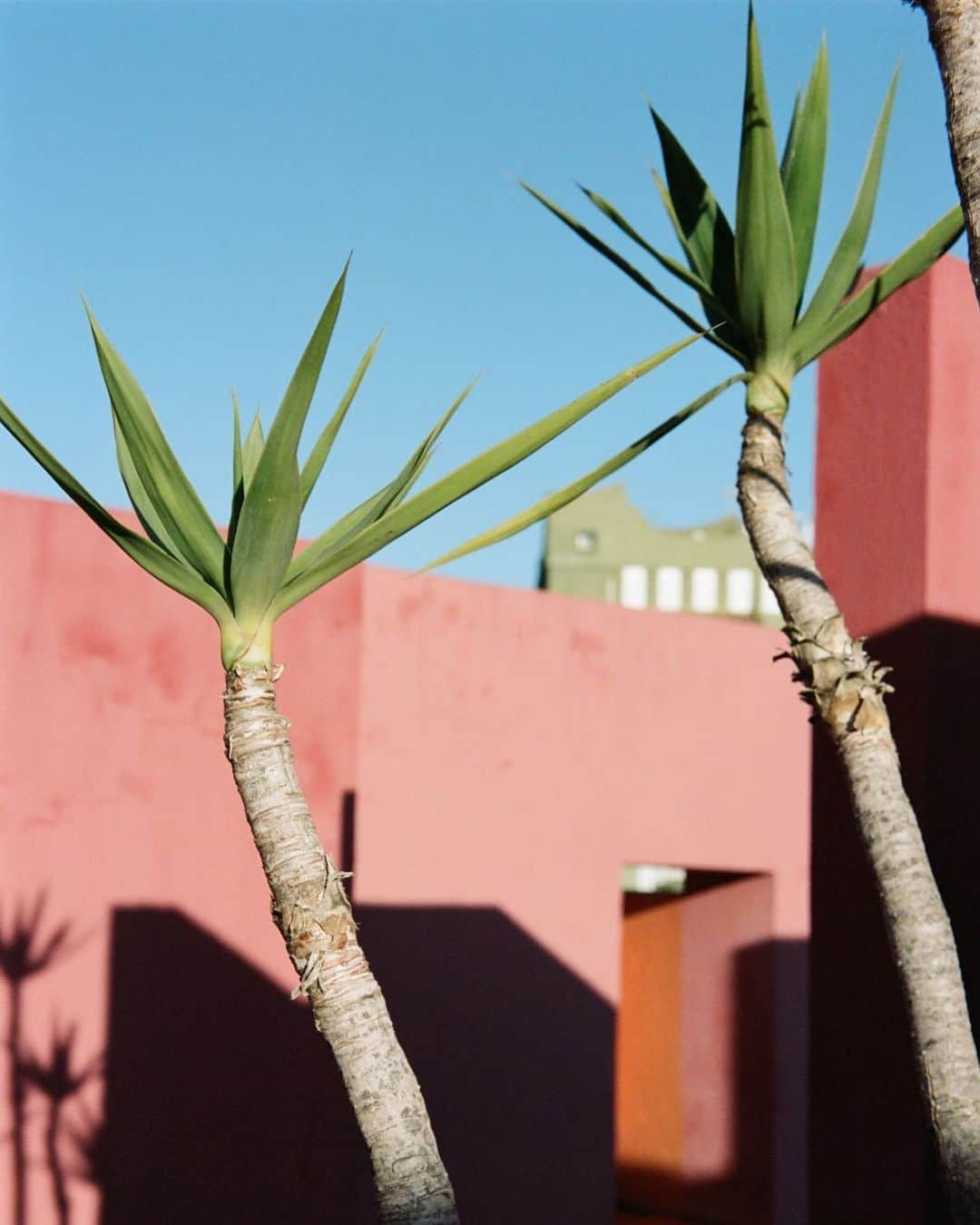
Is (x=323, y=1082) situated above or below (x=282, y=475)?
below

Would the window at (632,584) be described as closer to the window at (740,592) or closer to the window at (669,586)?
the window at (669,586)

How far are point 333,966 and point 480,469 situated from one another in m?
1.06

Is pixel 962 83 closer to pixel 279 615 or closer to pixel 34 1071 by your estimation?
pixel 279 615

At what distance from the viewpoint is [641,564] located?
84.4ft

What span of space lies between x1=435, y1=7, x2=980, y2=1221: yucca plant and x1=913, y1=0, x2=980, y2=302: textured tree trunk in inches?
34.8

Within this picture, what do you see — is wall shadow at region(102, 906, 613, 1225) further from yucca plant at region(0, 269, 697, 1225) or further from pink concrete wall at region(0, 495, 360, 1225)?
yucca plant at region(0, 269, 697, 1225)

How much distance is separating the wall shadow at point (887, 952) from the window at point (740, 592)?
2046 cm

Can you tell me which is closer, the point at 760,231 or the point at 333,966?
the point at 333,966

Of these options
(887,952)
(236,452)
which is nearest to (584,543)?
(887,952)

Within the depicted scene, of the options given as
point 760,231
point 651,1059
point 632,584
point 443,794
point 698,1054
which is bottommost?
point 651,1059

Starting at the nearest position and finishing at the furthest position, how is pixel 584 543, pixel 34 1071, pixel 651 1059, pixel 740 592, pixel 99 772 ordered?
pixel 34 1071 → pixel 99 772 → pixel 651 1059 → pixel 584 543 → pixel 740 592

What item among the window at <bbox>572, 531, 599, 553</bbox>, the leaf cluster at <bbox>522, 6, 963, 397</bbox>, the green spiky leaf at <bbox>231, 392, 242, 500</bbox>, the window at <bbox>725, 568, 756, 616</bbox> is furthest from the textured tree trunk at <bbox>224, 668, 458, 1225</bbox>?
the window at <bbox>725, 568, 756, 616</bbox>

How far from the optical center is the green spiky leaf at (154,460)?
3.50 m

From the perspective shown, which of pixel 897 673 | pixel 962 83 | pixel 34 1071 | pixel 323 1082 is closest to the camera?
pixel 962 83
